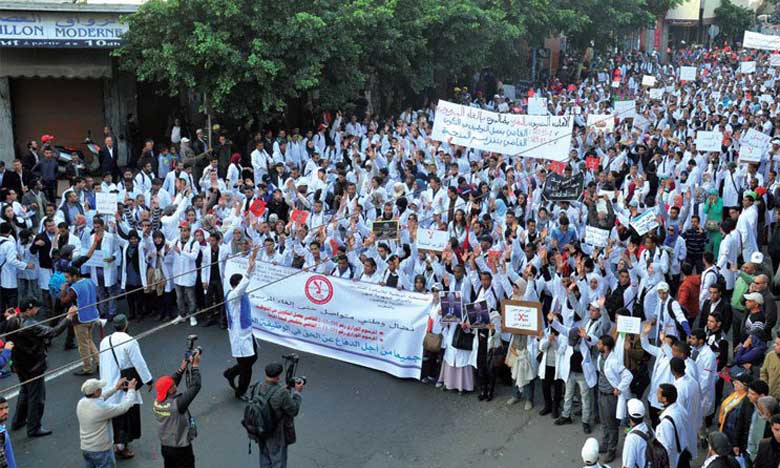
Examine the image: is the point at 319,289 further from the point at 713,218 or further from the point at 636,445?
the point at 713,218

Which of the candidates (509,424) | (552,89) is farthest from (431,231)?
(552,89)

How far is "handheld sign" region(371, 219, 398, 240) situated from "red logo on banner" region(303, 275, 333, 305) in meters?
1.21

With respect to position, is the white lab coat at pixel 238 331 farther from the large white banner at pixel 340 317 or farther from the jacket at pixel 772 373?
the jacket at pixel 772 373

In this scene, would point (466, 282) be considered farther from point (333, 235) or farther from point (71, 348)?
point (71, 348)

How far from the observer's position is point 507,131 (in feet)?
46.8

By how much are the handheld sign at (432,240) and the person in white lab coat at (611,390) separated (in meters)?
3.10

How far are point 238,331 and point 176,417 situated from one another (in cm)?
232

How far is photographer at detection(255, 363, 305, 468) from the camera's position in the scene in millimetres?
7680

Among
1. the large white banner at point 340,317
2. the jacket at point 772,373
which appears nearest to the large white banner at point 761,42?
the large white banner at point 340,317

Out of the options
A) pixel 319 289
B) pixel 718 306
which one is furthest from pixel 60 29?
pixel 718 306

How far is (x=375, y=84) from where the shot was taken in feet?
77.6

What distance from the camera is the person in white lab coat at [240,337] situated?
992 centimetres

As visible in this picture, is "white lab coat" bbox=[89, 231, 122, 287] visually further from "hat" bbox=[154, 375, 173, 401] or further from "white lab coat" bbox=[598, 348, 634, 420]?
"white lab coat" bbox=[598, 348, 634, 420]

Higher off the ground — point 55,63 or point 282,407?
point 55,63
